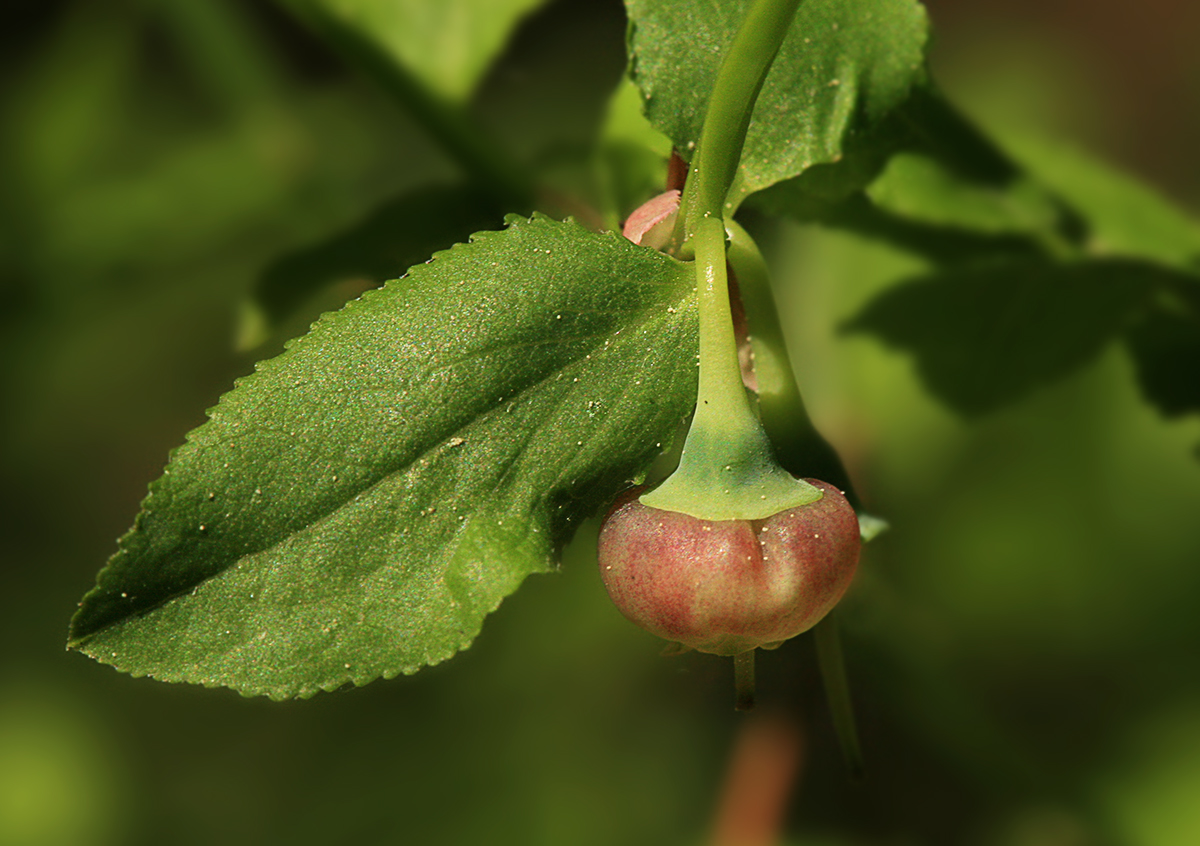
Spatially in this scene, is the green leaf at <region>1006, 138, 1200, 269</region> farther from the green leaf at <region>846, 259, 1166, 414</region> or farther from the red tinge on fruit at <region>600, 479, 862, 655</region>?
the red tinge on fruit at <region>600, 479, 862, 655</region>

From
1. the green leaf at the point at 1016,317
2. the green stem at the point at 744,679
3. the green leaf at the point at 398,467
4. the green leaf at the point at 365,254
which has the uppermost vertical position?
the green leaf at the point at 398,467

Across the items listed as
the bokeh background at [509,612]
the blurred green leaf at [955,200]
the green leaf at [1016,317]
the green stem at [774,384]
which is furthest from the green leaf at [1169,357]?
the green stem at [774,384]

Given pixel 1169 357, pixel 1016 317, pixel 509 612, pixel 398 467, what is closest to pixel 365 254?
pixel 398 467

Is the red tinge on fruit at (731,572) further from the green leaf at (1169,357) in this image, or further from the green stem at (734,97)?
the green leaf at (1169,357)

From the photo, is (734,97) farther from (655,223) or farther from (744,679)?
(744,679)

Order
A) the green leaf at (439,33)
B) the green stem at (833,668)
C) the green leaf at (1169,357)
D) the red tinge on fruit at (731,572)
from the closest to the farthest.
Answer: the red tinge on fruit at (731,572)
the green stem at (833,668)
the green leaf at (1169,357)
the green leaf at (439,33)

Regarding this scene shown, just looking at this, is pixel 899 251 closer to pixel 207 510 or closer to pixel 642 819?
pixel 207 510

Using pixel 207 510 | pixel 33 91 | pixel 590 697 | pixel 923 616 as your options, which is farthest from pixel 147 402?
pixel 207 510
